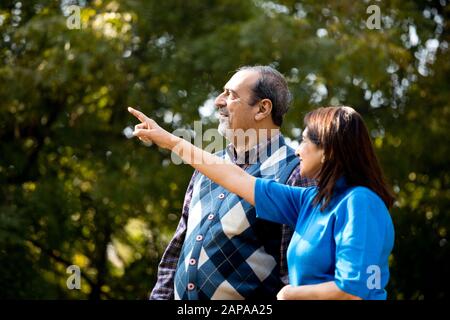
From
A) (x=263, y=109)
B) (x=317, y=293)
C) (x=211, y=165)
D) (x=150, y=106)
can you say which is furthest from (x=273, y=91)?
(x=150, y=106)

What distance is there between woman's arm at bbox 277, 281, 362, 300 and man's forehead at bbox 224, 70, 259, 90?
93 centimetres

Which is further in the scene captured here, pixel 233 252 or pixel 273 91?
pixel 273 91

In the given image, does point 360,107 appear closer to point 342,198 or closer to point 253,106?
point 253,106

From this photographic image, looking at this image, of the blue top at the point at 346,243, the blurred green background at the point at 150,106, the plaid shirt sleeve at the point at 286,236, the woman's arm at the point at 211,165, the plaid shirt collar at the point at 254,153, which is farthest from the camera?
the blurred green background at the point at 150,106

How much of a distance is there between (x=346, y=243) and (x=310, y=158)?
0.34m

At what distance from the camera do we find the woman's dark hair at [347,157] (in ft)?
7.09

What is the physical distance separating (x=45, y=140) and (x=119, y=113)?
2.11 feet

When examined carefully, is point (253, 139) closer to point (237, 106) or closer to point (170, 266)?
point (237, 106)

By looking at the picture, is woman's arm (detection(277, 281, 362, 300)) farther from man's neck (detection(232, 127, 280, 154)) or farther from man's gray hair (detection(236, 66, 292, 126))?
man's gray hair (detection(236, 66, 292, 126))

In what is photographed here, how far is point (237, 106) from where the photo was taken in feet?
9.19

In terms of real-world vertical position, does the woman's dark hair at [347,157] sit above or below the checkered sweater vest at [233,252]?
above

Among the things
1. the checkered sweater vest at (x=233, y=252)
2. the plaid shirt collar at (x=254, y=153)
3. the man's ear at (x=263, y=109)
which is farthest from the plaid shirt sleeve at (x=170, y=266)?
the man's ear at (x=263, y=109)

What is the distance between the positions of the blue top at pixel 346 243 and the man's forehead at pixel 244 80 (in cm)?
65

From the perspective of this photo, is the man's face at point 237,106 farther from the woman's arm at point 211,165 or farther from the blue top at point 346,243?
the blue top at point 346,243
